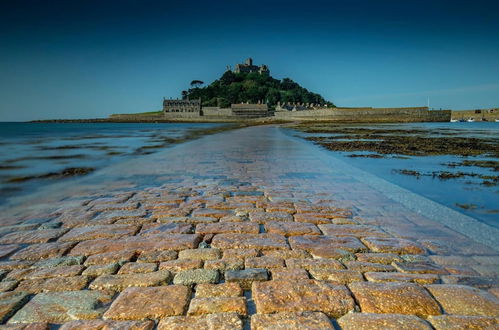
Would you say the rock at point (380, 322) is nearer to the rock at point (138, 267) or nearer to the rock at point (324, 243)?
the rock at point (324, 243)

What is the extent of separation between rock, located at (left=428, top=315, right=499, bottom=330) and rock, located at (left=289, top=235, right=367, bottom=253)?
0.99 meters

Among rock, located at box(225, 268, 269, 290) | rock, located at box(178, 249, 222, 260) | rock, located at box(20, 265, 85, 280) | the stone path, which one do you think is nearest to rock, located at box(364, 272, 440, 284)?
the stone path

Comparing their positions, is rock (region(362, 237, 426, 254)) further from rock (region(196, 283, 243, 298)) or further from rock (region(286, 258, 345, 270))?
rock (region(196, 283, 243, 298))

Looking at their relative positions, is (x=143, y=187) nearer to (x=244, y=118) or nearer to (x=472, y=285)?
(x=472, y=285)

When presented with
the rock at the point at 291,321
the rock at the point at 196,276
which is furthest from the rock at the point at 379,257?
the rock at the point at 196,276

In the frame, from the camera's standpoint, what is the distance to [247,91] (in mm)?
121250

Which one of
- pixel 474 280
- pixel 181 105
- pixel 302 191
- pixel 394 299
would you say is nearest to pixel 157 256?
pixel 394 299

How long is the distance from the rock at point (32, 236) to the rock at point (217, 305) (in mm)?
1909

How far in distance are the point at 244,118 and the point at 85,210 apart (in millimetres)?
98728

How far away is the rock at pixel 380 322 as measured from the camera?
→ 1.65 m

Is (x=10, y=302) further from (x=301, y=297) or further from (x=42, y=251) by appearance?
(x=301, y=297)

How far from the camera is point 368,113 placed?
7300 cm

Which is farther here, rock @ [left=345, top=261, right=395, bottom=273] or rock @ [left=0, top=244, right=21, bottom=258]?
rock @ [left=0, top=244, right=21, bottom=258]

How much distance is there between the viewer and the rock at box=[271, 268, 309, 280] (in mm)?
2162
